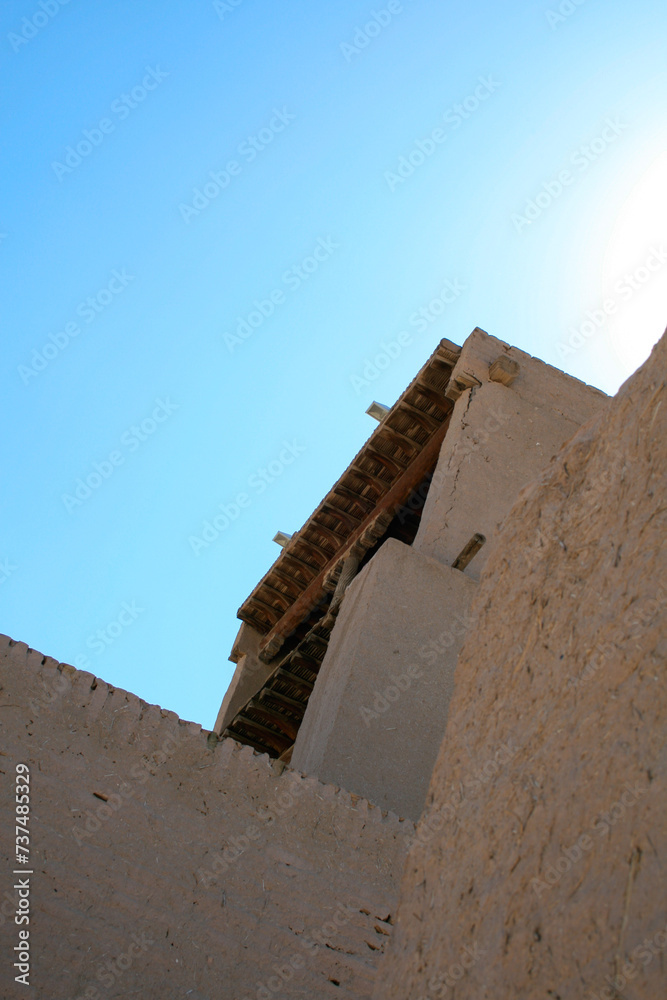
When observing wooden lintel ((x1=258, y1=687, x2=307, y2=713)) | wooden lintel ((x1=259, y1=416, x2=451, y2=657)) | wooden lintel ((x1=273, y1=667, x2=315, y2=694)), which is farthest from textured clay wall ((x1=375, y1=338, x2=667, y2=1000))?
wooden lintel ((x1=258, y1=687, x2=307, y2=713))

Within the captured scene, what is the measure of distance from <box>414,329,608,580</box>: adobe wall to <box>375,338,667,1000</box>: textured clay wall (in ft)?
17.3

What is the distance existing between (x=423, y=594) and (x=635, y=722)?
5.39 metres

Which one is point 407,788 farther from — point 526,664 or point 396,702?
point 526,664

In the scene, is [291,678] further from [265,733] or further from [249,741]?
[249,741]

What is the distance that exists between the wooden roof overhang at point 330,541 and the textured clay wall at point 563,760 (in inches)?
259

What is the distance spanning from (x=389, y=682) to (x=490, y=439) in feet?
8.96

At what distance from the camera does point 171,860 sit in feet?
14.0

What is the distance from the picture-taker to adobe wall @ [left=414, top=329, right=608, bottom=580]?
304 inches

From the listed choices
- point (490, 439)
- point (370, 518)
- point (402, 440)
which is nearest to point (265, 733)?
point (370, 518)

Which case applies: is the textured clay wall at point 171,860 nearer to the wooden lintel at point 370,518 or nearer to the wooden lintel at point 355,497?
the wooden lintel at point 370,518

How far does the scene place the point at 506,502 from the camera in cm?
799

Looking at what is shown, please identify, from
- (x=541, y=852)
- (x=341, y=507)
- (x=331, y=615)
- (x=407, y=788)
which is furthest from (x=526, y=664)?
(x=341, y=507)

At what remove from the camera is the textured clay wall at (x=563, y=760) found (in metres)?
1.36

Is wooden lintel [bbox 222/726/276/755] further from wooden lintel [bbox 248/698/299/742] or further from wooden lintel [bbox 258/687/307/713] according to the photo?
wooden lintel [bbox 258/687/307/713]
